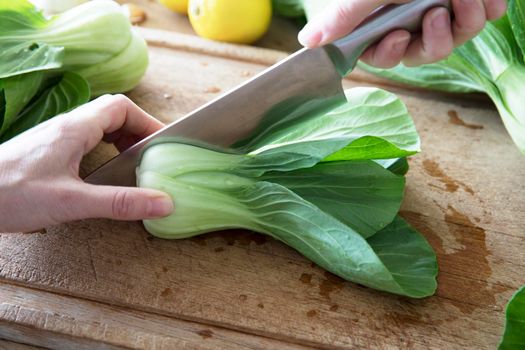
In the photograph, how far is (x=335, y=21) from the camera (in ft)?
4.05

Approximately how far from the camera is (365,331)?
1.18m

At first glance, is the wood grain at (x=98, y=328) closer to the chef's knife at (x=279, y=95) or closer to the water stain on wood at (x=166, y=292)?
the water stain on wood at (x=166, y=292)

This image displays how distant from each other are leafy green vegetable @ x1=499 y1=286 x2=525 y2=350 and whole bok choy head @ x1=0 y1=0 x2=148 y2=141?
996 millimetres

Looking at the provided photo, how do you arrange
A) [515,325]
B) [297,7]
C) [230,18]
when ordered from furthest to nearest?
[297,7], [230,18], [515,325]

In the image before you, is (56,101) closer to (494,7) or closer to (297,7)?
(297,7)

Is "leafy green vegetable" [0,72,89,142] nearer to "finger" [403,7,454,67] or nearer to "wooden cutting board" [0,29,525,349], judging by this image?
"wooden cutting board" [0,29,525,349]

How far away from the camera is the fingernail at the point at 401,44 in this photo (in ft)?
4.42

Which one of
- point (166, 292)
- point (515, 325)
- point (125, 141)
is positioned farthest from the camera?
point (125, 141)

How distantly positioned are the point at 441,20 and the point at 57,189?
2.74ft

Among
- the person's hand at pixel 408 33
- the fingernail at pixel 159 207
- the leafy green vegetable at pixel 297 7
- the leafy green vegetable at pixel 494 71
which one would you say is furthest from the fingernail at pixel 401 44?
the fingernail at pixel 159 207

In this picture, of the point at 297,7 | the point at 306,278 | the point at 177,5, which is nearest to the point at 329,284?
the point at 306,278

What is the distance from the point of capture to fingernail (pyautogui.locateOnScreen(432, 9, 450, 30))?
1.33 meters

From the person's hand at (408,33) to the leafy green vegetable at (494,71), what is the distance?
152 mm

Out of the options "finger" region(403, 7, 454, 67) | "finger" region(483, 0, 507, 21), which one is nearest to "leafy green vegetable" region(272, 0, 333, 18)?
"finger" region(403, 7, 454, 67)
